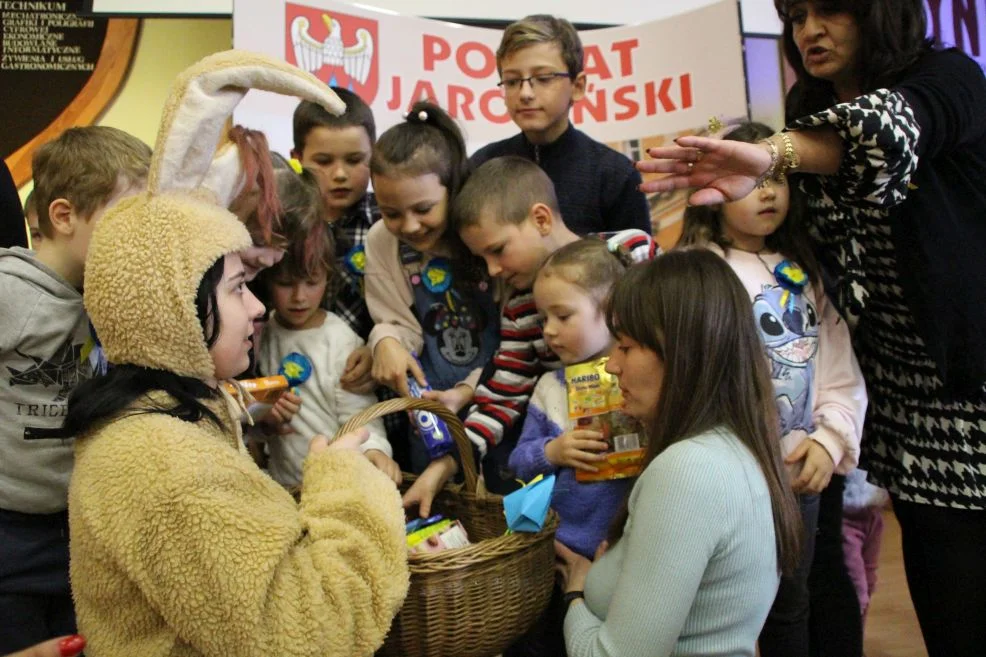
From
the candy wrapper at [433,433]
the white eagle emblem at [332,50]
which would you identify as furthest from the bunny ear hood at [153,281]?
the white eagle emblem at [332,50]

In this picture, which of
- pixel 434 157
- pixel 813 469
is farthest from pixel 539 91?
pixel 813 469

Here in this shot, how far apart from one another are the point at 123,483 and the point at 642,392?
779 millimetres

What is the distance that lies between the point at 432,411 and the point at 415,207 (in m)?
0.54

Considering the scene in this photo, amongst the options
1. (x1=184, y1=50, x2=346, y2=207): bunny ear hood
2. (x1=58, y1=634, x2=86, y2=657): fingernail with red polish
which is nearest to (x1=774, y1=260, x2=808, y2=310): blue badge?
(x1=184, y1=50, x2=346, y2=207): bunny ear hood

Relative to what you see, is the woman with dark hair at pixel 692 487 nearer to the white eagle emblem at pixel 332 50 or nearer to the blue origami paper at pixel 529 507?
the blue origami paper at pixel 529 507

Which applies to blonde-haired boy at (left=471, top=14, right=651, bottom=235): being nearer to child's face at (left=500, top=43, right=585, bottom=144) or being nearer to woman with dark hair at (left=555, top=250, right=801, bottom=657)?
child's face at (left=500, top=43, right=585, bottom=144)

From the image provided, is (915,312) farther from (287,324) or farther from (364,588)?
(287,324)

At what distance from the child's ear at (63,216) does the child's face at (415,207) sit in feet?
2.07

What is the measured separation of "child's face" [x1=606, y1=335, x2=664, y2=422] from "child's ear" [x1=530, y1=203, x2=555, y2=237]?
0.52 meters

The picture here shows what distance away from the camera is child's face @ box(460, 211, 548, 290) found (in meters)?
1.83

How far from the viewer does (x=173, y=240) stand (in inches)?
46.4

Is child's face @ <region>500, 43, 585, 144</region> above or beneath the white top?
above

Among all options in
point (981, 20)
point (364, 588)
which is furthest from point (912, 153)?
point (981, 20)

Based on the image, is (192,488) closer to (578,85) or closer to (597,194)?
(597,194)
